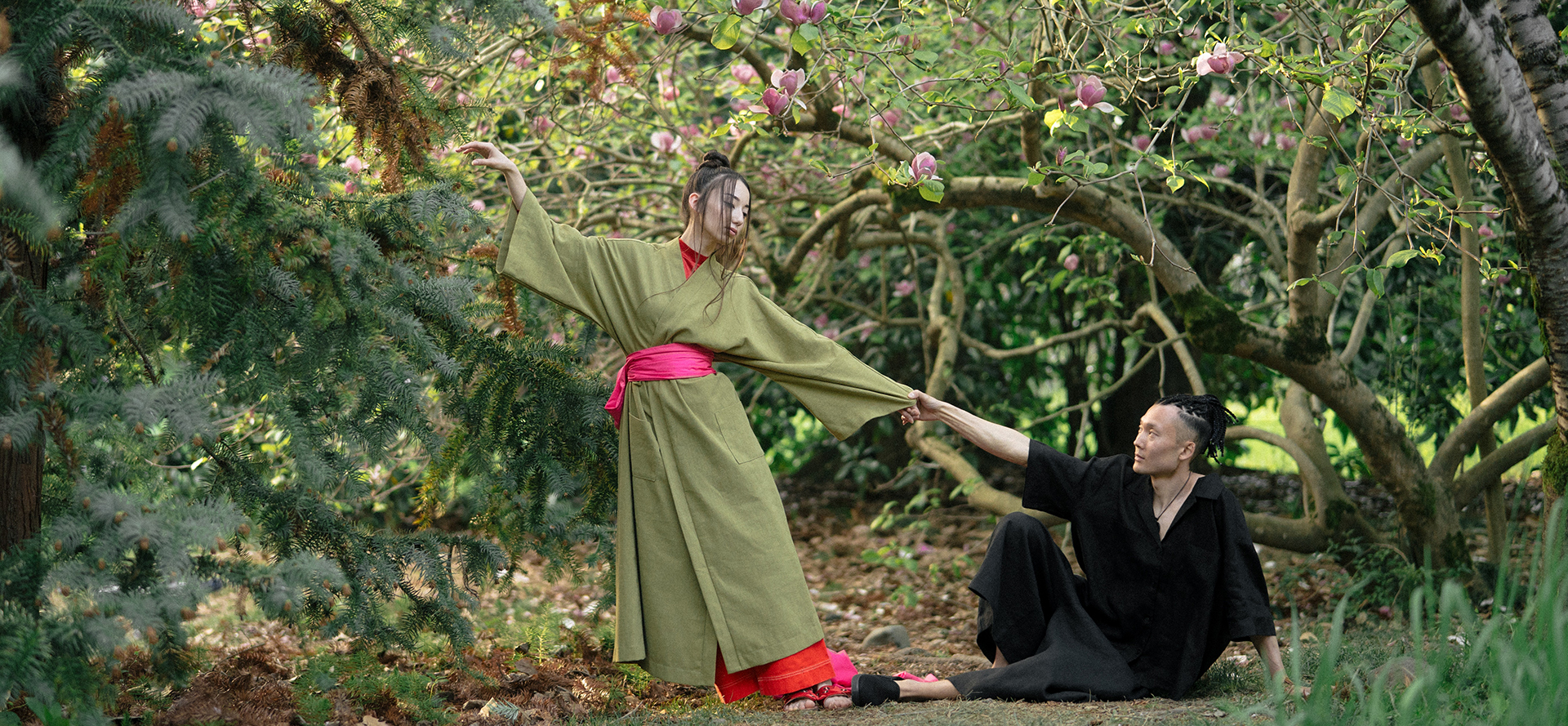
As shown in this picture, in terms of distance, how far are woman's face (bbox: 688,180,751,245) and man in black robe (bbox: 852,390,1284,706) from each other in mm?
691

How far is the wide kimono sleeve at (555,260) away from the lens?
2639 mm

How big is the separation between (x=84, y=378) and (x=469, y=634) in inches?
42.1

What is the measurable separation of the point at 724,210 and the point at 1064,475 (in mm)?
1130

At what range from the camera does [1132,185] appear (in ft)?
16.5

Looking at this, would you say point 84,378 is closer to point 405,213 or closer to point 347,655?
point 405,213

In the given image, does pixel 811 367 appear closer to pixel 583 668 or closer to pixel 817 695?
pixel 817 695

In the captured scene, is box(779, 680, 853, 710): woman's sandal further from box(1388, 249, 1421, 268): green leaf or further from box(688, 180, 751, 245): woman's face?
box(1388, 249, 1421, 268): green leaf

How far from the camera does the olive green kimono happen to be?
2746 millimetres

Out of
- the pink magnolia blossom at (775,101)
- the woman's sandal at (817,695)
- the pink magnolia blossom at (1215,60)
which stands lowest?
the woman's sandal at (817,695)

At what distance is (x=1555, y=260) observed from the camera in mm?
2902

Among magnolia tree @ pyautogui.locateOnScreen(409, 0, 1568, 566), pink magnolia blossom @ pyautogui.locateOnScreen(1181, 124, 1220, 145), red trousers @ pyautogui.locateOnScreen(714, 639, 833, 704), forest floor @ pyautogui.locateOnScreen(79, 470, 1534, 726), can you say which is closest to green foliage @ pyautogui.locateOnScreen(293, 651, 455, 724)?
forest floor @ pyautogui.locateOnScreen(79, 470, 1534, 726)

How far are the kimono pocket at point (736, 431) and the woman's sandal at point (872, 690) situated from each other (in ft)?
2.02

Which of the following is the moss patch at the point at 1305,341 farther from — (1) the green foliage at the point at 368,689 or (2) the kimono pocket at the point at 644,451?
(1) the green foliage at the point at 368,689

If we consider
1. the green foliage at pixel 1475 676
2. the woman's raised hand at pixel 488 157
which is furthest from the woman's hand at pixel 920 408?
the woman's raised hand at pixel 488 157
